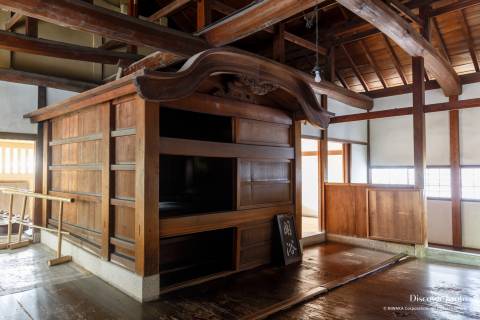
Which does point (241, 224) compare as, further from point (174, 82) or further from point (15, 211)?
point (15, 211)

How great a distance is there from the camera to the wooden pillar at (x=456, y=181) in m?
7.92

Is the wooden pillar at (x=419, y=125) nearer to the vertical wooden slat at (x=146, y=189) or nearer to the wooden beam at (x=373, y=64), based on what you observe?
the wooden beam at (x=373, y=64)

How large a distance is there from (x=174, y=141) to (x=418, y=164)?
176 inches

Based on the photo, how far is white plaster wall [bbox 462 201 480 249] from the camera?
304 inches

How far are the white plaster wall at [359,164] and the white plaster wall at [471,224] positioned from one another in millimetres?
2566

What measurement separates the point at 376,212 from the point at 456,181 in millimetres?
3229

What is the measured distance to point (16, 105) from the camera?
568 centimetres

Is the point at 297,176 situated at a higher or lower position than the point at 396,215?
higher

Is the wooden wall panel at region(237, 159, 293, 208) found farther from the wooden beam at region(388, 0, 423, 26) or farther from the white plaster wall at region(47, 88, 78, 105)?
the white plaster wall at region(47, 88, 78, 105)

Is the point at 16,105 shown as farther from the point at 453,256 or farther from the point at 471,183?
the point at 471,183

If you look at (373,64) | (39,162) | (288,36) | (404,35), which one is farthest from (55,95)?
(373,64)

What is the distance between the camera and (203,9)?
4.69 m

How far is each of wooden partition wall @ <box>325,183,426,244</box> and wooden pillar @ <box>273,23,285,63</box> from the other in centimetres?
300

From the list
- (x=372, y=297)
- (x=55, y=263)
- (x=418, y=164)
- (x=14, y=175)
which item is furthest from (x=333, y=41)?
(x=14, y=175)
